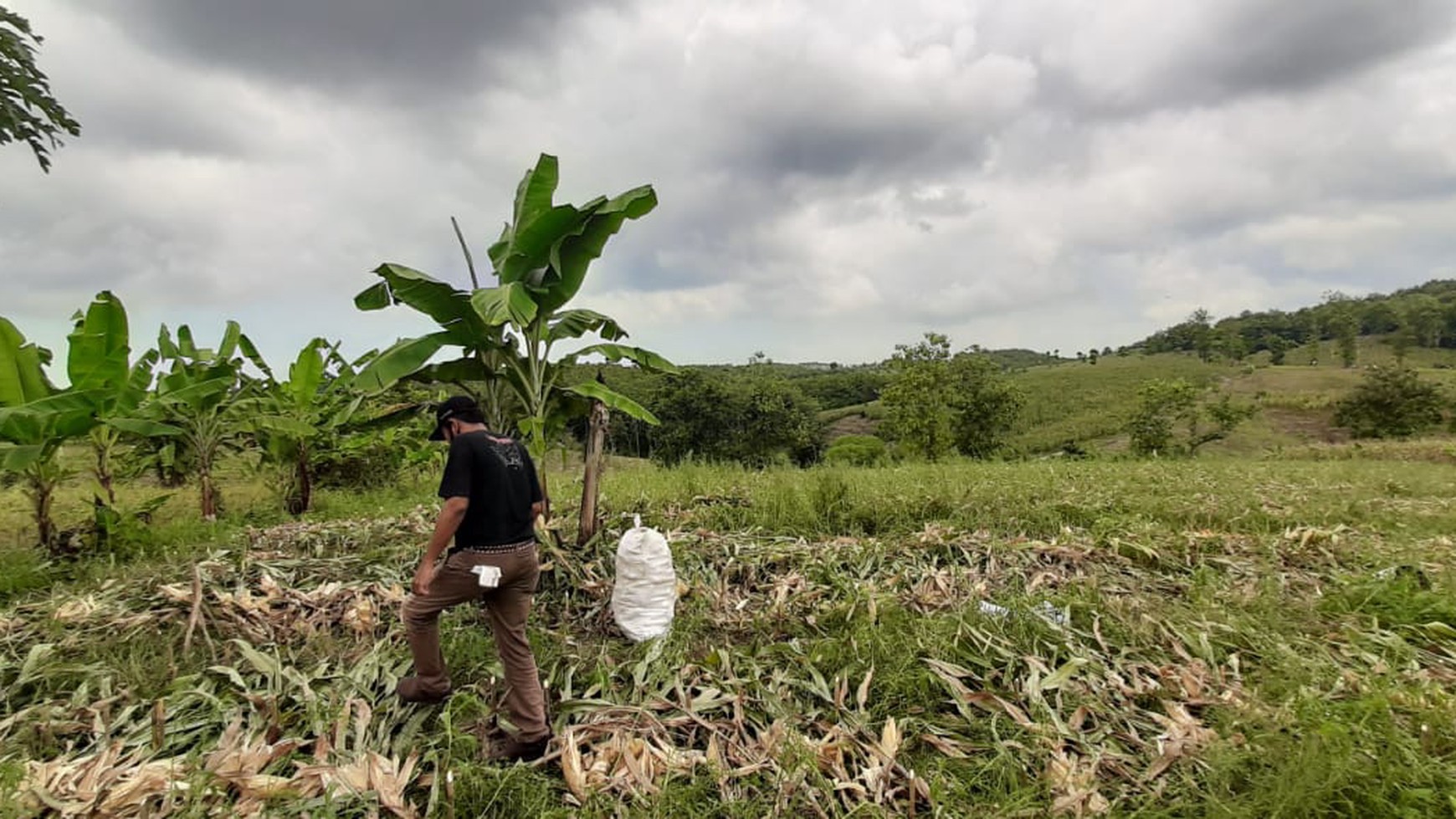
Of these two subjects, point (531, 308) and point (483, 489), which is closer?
point (483, 489)

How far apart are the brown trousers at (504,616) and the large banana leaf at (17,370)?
13.7ft

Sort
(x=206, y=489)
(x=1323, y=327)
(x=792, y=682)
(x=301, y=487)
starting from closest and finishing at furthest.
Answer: (x=792, y=682), (x=206, y=489), (x=301, y=487), (x=1323, y=327)

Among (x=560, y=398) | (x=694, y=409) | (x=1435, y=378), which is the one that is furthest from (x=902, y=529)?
(x=1435, y=378)

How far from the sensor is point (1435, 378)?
115ft

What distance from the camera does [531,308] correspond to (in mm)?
3738

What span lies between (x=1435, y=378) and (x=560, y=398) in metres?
52.2

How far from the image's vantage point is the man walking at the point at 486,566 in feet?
8.58

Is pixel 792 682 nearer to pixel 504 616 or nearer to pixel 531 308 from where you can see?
pixel 504 616

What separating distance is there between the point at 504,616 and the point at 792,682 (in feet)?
4.70

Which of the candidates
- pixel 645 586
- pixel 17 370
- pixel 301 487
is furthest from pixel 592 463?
pixel 301 487

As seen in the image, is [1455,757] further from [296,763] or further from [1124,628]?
[296,763]

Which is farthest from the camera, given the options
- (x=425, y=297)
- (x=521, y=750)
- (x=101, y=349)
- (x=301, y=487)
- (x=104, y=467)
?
(x=301, y=487)

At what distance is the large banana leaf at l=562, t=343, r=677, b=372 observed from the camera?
4.58 m

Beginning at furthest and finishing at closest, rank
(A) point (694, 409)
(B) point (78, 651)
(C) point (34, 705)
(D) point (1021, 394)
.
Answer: (A) point (694, 409), (D) point (1021, 394), (B) point (78, 651), (C) point (34, 705)
